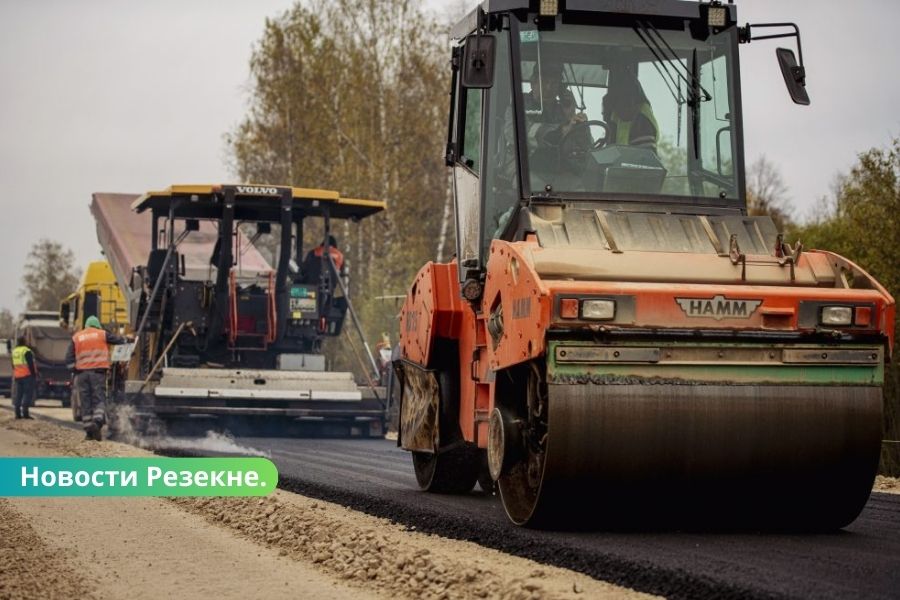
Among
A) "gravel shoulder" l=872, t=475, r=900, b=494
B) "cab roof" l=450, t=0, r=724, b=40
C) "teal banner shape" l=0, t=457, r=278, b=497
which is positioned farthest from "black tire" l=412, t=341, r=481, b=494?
"gravel shoulder" l=872, t=475, r=900, b=494

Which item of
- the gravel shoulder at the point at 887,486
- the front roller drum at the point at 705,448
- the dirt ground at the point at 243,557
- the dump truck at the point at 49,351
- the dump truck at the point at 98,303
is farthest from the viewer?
the dump truck at the point at 49,351

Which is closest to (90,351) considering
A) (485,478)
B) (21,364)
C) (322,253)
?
(322,253)

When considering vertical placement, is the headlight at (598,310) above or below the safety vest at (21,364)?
above

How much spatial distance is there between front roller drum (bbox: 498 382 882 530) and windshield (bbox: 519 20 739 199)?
1528 millimetres

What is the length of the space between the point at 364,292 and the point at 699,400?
23.1 meters

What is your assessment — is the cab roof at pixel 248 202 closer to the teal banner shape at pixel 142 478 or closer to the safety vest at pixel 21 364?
the teal banner shape at pixel 142 478

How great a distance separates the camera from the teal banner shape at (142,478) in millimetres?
10359

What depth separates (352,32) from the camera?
115 feet

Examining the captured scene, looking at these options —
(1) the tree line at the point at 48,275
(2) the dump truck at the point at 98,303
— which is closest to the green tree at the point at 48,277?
(1) the tree line at the point at 48,275

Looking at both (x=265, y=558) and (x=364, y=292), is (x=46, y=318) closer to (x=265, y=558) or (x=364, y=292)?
(x=364, y=292)

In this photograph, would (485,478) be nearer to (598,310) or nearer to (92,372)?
(598,310)

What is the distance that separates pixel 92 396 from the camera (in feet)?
54.6

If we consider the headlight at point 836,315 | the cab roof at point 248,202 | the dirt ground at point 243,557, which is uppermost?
the cab roof at point 248,202

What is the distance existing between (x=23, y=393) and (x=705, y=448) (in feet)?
62.4
